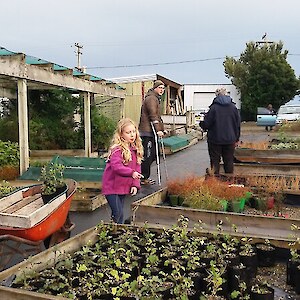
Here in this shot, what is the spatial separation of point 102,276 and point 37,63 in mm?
6508

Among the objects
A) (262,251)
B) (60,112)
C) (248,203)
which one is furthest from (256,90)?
(262,251)

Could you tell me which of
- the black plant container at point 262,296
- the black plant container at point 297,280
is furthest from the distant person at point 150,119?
the black plant container at point 262,296

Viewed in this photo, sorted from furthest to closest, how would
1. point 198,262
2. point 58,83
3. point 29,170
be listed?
point 58,83, point 29,170, point 198,262

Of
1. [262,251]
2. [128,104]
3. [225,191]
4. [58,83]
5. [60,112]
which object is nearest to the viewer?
[262,251]

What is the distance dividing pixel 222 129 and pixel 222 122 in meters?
0.12

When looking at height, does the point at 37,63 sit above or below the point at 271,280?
above

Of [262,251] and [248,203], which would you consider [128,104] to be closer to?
[248,203]

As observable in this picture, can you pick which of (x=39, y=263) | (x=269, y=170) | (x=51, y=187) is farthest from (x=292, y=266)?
(x=269, y=170)

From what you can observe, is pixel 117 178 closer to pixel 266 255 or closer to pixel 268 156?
pixel 266 255

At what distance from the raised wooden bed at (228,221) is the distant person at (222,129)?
283 cm

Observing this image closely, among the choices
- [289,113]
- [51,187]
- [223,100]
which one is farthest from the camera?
[289,113]

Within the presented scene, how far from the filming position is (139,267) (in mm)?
3691

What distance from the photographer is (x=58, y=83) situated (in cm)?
971

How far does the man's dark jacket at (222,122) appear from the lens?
772 cm
